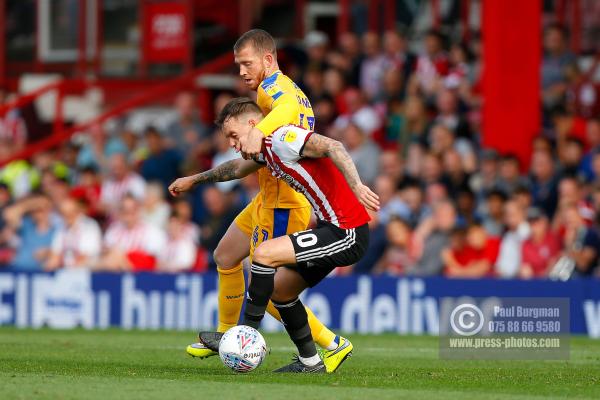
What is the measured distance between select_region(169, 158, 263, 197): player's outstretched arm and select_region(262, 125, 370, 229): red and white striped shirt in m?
0.47

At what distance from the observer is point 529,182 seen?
52.8ft

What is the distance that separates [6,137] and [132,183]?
382 cm

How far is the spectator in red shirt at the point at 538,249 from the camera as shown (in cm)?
1480

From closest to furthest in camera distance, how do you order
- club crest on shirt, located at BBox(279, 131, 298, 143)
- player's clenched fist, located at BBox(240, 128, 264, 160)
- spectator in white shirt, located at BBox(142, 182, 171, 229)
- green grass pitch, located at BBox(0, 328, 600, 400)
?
1. green grass pitch, located at BBox(0, 328, 600, 400)
2. player's clenched fist, located at BBox(240, 128, 264, 160)
3. club crest on shirt, located at BBox(279, 131, 298, 143)
4. spectator in white shirt, located at BBox(142, 182, 171, 229)

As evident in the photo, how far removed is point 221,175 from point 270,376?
1.54m

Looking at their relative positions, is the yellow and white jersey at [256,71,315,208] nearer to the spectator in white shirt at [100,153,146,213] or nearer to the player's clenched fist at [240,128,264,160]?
the player's clenched fist at [240,128,264,160]

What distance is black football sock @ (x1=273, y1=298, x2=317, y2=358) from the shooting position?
9086 millimetres

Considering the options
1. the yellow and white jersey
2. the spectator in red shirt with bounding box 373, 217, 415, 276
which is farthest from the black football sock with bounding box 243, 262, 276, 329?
the spectator in red shirt with bounding box 373, 217, 415, 276

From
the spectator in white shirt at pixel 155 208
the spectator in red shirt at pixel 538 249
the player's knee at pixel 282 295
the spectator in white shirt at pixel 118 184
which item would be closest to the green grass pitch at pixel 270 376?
the player's knee at pixel 282 295

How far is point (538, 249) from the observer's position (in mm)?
14930

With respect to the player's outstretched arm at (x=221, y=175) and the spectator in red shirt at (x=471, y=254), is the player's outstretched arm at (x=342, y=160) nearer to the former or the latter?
the player's outstretched arm at (x=221, y=175)

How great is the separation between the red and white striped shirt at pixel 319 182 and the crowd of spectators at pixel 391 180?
19.9 feet

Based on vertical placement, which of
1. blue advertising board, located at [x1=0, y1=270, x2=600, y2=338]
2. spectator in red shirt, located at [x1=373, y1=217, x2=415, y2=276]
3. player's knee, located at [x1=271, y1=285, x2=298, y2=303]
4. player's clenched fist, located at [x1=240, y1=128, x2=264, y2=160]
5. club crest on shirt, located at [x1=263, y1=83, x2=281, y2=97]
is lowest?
blue advertising board, located at [x1=0, y1=270, x2=600, y2=338]

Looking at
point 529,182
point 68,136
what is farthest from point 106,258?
point 529,182
